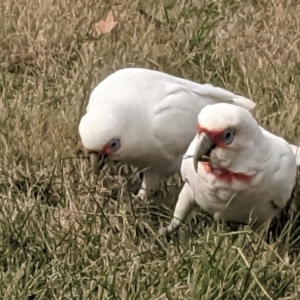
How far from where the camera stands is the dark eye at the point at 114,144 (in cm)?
225

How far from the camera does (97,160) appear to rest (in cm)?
233

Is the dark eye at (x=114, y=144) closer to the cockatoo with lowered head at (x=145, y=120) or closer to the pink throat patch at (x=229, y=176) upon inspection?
the cockatoo with lowered head at (x=145, y=120)

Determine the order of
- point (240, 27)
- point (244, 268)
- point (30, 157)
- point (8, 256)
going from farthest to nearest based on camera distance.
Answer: point (240, 27)
point (30, 157)
point (8, 256)
point (244, 268)

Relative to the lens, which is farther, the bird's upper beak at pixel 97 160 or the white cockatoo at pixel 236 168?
the bird's upper beak at pixel 97 160

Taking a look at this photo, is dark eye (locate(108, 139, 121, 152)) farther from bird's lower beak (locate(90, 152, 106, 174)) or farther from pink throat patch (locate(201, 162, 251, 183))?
pink throat patch (locate(201, 162, 251, 183))

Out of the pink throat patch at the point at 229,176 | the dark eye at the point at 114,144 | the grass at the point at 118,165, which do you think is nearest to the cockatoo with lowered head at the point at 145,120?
the dark eye at the point at 114,144

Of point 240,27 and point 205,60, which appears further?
point 240,27

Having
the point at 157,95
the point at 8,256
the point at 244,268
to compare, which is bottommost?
the point at 8,256

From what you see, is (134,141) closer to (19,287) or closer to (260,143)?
(260,143)

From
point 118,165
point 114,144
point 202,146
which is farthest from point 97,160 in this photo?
point 202,146

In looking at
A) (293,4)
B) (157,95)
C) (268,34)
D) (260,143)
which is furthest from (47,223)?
(293,4)

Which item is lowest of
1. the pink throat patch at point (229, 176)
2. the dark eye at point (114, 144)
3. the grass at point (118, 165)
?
the grass at point (118, 165)

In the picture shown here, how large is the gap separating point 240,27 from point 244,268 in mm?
1717

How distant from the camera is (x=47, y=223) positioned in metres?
2.33
